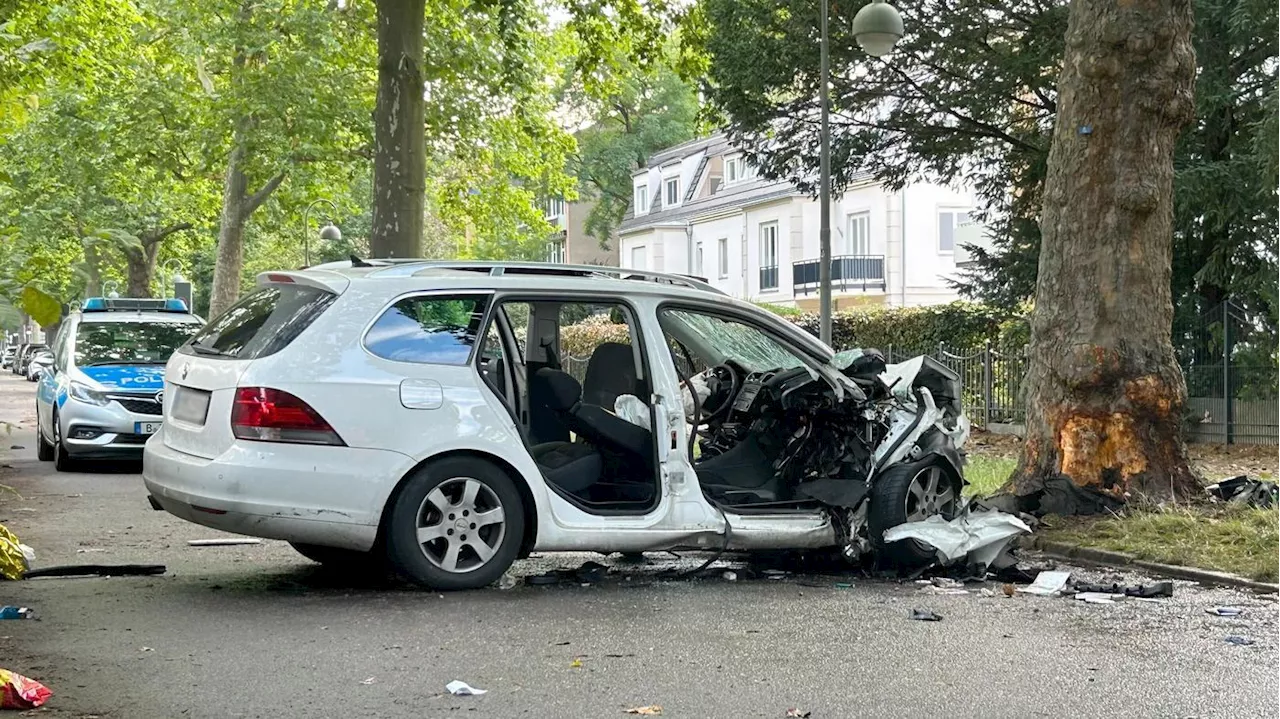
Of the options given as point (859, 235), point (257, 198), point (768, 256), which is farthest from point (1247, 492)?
point (768, 256)

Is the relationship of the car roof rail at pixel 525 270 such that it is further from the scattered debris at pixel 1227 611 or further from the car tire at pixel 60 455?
the car tire at pixel 60 455

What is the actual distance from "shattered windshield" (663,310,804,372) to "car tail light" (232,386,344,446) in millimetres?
2808

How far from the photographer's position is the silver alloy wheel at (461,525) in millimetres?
7637

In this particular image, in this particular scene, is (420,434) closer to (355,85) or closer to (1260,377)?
(1260,377)

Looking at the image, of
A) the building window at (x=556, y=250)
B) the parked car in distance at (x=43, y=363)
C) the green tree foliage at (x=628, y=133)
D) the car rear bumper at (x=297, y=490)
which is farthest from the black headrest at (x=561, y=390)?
the building window at (x=556, y=250)

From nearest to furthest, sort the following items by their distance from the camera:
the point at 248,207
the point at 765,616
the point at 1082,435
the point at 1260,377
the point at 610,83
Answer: the point at 765,616, the point at 1082,435, the point at 1260,377, the point at 610,83, the point at 248,207

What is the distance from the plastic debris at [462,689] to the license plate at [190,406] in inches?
105

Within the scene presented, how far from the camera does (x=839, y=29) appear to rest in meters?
21.7

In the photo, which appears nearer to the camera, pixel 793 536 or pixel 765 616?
pixel 765 616

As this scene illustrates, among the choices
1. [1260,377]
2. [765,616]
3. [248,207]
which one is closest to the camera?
[765,616]

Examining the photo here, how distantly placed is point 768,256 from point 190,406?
45257 millimetres

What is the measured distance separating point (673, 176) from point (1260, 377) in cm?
4410

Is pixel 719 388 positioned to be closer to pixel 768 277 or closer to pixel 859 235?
pixel 859 235

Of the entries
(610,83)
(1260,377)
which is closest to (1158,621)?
(1260,377)
